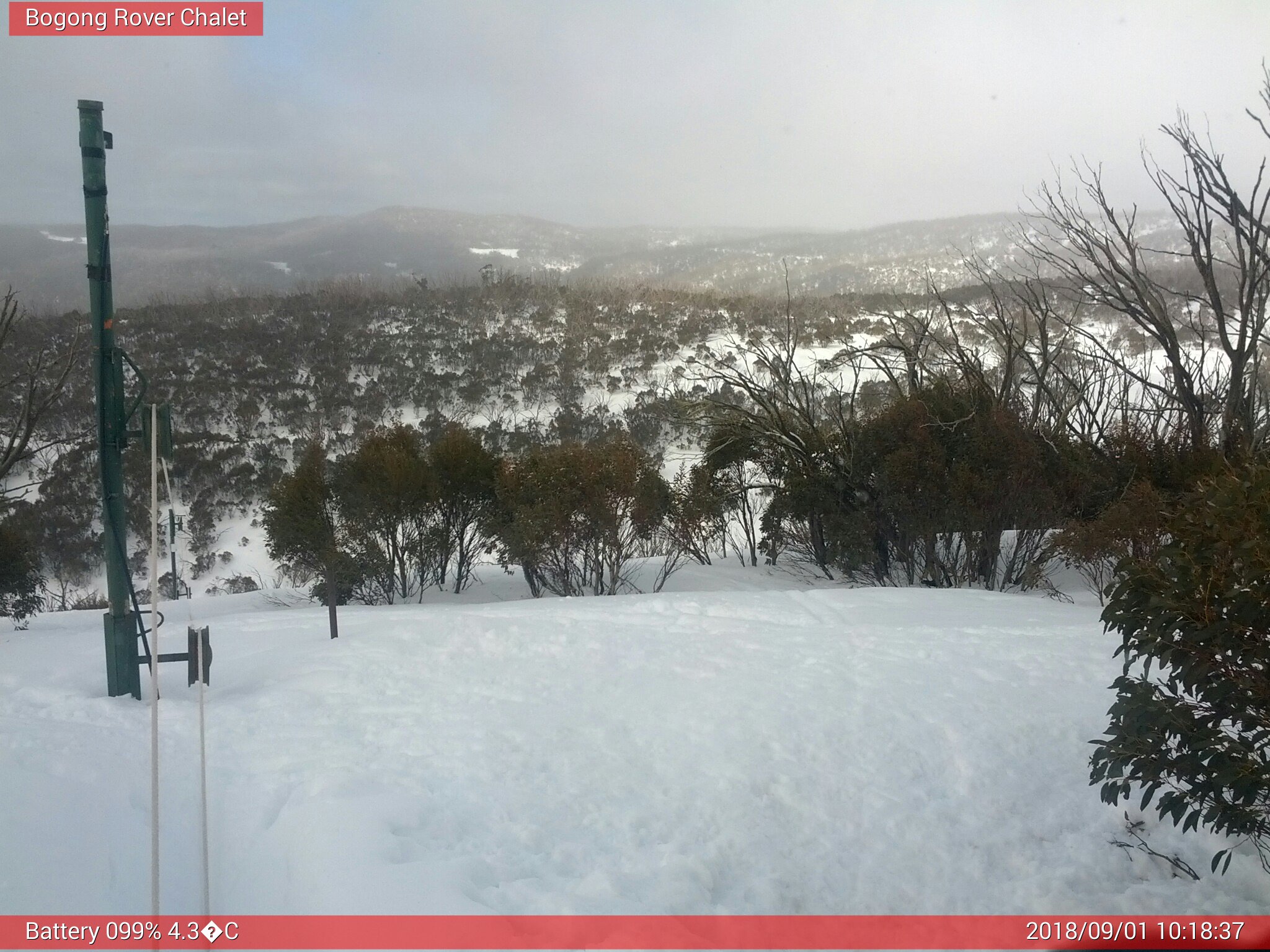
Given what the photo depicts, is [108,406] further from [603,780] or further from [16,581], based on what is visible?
[16,581]

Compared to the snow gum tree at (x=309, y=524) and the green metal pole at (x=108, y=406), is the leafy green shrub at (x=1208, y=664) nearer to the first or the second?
the green metal pole at (x=108, y=406)

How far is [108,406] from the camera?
5145 millimetres

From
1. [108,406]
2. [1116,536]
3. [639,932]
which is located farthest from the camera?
[1116,536]

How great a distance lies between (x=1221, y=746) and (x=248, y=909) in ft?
11.1

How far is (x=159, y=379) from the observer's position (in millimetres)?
25344

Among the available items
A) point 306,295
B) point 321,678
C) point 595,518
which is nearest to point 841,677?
point 321,678

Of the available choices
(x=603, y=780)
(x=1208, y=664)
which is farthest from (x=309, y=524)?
(x=1208, y=664)

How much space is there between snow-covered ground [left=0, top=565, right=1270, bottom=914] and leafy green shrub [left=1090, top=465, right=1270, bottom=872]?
30.6 inches

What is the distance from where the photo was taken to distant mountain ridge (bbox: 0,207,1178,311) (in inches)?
1348

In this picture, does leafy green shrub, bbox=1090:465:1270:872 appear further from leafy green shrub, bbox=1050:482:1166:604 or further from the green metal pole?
the green metal pole

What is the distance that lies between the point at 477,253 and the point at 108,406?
51.9 metres

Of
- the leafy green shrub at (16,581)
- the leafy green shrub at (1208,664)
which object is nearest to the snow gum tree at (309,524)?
the leafy green shrub at (16,581)

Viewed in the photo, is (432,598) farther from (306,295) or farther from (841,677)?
(306,295)

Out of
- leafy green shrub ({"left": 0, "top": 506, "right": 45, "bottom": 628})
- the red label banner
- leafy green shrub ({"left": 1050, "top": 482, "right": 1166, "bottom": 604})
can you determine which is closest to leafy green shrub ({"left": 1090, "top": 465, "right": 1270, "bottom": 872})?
the red label banner
